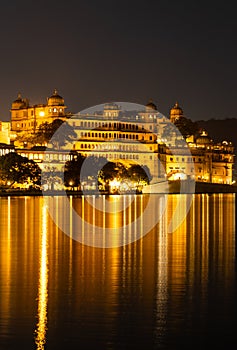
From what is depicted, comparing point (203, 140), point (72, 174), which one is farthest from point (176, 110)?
point (72, 174)

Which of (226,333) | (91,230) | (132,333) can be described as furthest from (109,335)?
(91,230)

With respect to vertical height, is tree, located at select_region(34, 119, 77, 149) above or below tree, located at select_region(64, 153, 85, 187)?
above

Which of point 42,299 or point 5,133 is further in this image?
point 5,133

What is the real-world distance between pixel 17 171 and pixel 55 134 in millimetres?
36663

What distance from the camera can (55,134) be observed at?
14425cm

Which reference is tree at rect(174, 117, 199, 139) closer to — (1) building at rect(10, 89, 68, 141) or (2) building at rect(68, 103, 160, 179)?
(2) building at rect(68, 103, 160, 179)

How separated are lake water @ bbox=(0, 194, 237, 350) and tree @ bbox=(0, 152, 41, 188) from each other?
221 feet

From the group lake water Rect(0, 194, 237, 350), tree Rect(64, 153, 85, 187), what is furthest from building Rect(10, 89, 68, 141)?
lake water Rect(0, 194, 237, 350)

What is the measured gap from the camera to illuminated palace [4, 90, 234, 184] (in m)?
150

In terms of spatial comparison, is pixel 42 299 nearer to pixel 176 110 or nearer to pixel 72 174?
pixel 72 174

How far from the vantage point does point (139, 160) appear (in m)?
152

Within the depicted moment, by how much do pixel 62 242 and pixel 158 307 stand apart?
52.4ft

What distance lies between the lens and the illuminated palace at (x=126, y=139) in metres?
150

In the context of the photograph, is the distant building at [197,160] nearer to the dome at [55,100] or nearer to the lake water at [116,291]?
the dome at [55,100]
